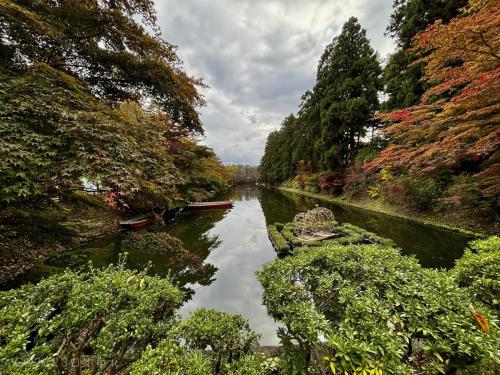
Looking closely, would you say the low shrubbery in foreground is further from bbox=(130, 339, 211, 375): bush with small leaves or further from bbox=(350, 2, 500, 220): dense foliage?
bbox=(350, 2, 500, 220): dense foliage

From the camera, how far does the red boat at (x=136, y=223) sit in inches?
362

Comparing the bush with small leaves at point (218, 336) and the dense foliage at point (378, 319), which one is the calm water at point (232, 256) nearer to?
the bush with small leaves at point (218, 336)

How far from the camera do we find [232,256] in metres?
7.00

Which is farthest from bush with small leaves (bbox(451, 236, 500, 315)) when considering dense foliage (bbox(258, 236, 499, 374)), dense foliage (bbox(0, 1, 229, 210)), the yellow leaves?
dense foliage (bbox(0, 1, 229, 210))

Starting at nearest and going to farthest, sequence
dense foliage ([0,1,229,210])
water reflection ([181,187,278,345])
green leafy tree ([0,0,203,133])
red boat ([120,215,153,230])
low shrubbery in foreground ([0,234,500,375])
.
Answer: low shrubbery in foreground ([0,234,500,375])
dense foliage ([0,1,229,210])
green leafy tree ([0,0,203,133])
water reflection ([181,187,278,345])
red boat ([120,215,153,230])

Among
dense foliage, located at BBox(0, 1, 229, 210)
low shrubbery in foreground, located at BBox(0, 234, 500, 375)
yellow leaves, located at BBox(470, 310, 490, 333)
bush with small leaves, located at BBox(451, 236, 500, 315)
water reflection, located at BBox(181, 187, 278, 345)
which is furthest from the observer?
water reflection, located at BBox(181, 187, 278, 345)

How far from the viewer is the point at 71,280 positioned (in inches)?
82.4

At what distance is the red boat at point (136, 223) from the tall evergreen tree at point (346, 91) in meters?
15.5

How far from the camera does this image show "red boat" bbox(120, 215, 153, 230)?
9.20 metres

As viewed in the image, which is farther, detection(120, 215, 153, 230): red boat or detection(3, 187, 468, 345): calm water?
detection(120, 215, 153, 230): red boat

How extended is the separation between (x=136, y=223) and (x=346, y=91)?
18.2 m

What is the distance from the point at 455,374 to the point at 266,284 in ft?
5.84

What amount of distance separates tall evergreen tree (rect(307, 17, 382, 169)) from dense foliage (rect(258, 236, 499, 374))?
16.5 metres

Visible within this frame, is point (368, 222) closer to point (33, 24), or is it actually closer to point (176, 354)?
point (176, 354)
